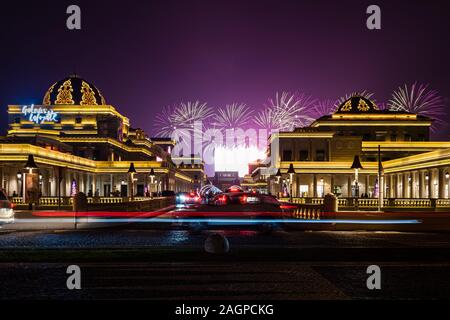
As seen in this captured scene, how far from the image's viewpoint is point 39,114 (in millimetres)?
106938

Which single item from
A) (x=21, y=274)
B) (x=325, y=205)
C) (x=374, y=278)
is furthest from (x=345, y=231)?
(x=21, y=274)

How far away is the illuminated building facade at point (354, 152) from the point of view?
8650cm

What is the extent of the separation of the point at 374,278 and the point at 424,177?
65937 mm

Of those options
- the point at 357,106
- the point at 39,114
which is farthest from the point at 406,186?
the point at 39,114

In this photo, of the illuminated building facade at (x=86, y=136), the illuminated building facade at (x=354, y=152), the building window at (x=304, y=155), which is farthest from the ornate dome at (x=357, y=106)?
the illuminated building facade at (x=86, y=136)

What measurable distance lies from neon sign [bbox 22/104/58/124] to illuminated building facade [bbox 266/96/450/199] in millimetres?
41890

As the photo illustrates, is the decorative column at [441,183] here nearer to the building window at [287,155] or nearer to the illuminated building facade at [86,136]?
the building window at [287,155]

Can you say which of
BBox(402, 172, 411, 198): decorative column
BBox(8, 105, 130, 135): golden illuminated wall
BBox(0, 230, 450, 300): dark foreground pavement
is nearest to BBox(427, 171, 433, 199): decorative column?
BBox(402, 172, 411, 198): decorative column

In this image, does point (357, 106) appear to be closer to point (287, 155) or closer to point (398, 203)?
point (287, 155)

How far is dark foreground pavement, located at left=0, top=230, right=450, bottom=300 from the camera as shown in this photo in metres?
11.0

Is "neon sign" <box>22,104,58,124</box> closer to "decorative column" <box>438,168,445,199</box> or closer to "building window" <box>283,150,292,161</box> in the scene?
"building window" <box>283,150,292,161</box>

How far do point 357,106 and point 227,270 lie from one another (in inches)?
4122

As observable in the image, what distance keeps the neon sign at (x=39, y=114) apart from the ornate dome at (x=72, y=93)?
4.33 m
